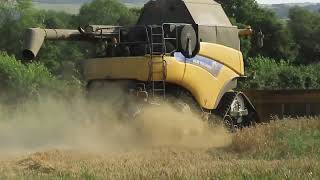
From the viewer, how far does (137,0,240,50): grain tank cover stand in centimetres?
1464

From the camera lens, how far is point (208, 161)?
405 inches

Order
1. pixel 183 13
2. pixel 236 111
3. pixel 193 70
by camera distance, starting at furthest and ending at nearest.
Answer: pixel 236 111, pixel 183 13, pixel 193 70

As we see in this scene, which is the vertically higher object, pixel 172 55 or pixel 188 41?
pixel 188 41

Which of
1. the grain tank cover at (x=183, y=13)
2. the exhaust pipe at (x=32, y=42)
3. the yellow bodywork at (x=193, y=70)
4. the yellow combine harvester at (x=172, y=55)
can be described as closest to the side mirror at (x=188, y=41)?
the yellow combine harvester at (x=172, y=55)

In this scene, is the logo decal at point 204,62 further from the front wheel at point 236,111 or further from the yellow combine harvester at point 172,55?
the front wheel at point 236,111

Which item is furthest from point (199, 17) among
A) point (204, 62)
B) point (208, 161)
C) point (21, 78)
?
→ point (21, 78)

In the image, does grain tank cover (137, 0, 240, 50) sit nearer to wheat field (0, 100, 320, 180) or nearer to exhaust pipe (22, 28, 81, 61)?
wheat field (0, 100, 320, 180)

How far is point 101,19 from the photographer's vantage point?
69.9m

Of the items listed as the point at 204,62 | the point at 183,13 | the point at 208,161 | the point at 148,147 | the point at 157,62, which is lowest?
the point at 148,147

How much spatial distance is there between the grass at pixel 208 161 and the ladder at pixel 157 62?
136 cm

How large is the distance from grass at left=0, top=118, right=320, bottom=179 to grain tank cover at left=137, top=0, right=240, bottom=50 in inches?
103

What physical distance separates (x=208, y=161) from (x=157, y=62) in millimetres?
3517

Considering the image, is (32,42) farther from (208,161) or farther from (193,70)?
(208,161)

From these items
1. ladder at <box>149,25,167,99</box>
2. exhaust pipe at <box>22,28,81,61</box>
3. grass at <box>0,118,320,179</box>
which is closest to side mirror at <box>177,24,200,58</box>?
ladder at <box>149,25,167,99</box>
